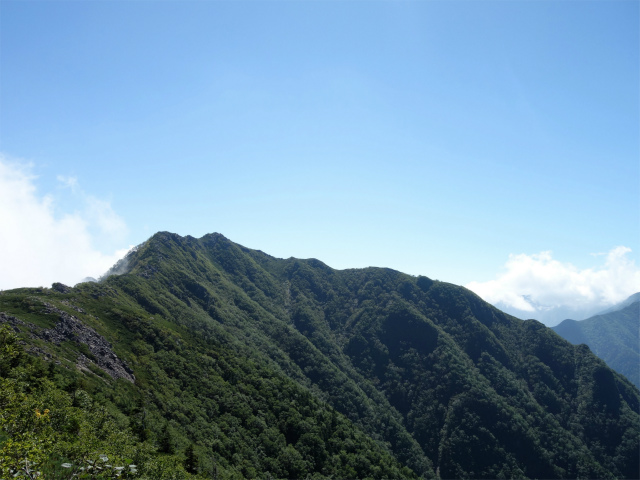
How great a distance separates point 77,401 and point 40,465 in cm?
6361

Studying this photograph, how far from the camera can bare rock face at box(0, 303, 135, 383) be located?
392ft

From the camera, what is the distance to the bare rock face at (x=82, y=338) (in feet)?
392

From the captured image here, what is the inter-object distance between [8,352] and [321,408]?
161699 millimetres

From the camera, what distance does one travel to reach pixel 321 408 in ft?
655

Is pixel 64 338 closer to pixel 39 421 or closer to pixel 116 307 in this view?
pixel 116 307

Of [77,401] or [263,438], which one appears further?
[263,438]

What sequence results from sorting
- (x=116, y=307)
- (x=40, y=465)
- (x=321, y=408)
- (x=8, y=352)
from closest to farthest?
(x=40, y=465) < (x=8, y=352) < (x=116, y=307) < (x=321, y=408)

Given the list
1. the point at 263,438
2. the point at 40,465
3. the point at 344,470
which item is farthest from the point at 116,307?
the point at 40,465

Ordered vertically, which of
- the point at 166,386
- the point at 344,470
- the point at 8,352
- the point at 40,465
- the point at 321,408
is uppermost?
the point at 8,352

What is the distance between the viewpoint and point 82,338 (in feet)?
437

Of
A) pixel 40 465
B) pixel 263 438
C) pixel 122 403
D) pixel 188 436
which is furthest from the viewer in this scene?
pixel 263 438

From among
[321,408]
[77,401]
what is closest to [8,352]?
[77,401]

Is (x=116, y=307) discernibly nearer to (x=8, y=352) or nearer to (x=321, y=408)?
(x=8, y=352)

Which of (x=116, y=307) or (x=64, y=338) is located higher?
(x=116, y=307)
